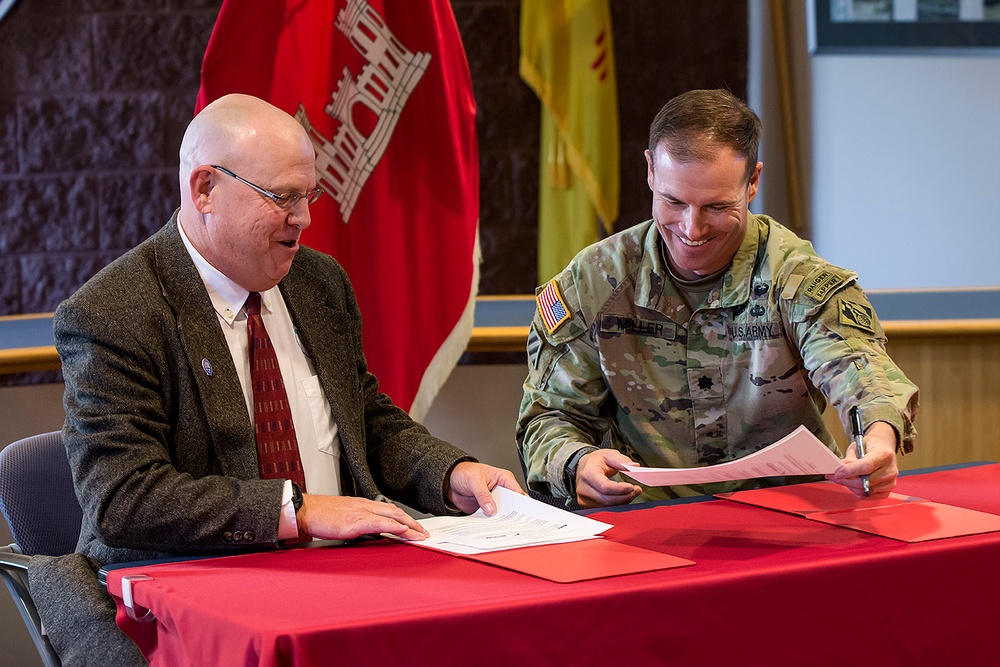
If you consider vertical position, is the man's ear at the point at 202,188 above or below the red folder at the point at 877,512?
above

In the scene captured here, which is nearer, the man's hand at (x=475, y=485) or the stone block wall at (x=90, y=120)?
the man's hand at (x=475, y=485)

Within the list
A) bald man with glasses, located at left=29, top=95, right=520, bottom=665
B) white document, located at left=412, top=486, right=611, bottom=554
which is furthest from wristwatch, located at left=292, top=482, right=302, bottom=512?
white document, located at left=412, top=486, right=611, bottom=554

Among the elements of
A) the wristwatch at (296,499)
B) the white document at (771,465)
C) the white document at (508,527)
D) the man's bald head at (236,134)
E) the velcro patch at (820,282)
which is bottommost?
the white document at (508,527)

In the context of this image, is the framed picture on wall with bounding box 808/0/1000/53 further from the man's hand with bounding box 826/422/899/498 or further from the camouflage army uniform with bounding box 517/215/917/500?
the man's hand with bounding box 826/422/899/498

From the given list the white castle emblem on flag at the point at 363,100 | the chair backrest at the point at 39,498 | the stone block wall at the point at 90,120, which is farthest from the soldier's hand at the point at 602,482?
the stone block wall at the point at 90,120

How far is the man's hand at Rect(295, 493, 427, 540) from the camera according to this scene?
1.49 meters

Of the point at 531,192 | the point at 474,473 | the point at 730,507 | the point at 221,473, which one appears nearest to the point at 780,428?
the point at 730,507

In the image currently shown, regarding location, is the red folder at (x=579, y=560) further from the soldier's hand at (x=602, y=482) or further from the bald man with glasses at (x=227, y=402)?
the soldier's hand at (x=602, y=482)

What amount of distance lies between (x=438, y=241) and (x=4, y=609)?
1498mm

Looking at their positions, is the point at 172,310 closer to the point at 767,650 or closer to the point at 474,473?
the point at 474,473

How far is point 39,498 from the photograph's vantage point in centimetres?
192

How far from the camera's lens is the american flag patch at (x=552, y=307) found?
7.14 feet

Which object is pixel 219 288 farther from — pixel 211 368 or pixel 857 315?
pixel 857 315

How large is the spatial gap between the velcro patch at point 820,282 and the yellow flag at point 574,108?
2.31 m
